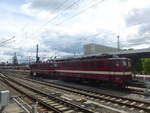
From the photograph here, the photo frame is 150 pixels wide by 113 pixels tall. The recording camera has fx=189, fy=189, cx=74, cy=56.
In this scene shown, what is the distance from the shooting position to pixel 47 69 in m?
36.3

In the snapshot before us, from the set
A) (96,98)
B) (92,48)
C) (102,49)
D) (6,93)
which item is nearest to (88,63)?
(96,98)

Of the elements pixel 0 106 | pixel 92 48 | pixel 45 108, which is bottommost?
pixel 45 108

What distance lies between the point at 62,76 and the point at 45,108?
1861 centimetres

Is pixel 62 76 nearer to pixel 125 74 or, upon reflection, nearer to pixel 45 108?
pixel 125 74

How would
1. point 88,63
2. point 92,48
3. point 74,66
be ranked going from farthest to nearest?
1. point 92,48
2. point 74,66
3. point 88,63

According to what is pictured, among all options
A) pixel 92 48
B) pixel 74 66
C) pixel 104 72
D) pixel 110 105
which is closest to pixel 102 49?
pixel 92 48

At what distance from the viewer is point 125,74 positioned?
1848cm

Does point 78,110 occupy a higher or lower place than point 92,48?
lower

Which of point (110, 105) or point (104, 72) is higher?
point (104, 72)

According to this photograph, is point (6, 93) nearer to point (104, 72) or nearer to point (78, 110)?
point (78, 110)

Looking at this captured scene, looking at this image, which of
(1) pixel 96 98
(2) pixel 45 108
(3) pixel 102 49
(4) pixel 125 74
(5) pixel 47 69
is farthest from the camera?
(3) pixel 102 49

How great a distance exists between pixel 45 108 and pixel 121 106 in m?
4.76

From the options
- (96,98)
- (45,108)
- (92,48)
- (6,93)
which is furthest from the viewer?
(92,48)

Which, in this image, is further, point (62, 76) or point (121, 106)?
point (62, 76)
